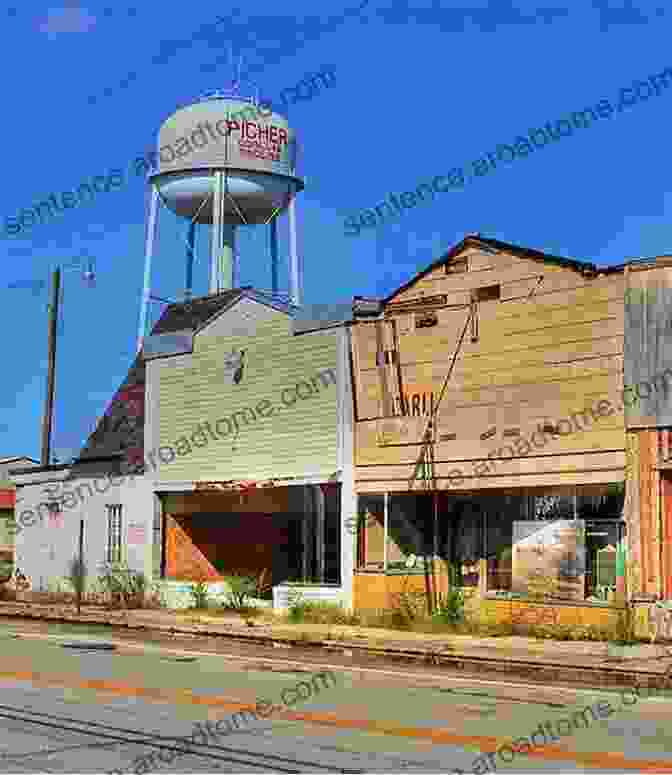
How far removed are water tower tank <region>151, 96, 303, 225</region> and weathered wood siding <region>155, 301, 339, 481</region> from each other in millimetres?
10565

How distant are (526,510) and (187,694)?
1182 centimetres

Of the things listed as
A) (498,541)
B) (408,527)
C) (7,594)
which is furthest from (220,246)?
(498,541)

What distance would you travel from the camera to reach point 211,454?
1293 inches

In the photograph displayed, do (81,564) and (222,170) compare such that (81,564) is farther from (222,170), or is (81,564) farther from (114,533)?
(222,170)

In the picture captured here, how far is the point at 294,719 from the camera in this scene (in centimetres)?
1349

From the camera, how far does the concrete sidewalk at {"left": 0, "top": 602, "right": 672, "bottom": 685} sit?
20.0m

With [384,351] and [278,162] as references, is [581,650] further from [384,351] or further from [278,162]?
[278,162]

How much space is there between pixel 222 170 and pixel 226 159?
40 cm

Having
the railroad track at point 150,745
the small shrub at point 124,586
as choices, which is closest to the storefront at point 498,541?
the small shrub at point 124,586

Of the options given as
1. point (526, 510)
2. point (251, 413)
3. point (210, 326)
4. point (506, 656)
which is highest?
point (210, 326)

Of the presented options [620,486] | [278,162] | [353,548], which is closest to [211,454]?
[353,548]

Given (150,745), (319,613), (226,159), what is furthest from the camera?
(226,159)

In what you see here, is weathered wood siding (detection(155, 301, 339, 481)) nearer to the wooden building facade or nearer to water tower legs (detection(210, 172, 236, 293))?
the wooden building facade

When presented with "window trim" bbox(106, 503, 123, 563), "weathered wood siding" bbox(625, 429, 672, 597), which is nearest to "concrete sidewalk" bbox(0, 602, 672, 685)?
"weathered wood siding" bbox(625, 429, 672, 597)
